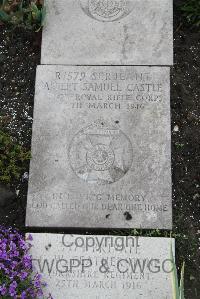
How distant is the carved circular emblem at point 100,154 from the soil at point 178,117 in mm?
467

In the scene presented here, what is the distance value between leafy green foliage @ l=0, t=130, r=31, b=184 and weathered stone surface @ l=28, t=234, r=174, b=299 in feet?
1.94

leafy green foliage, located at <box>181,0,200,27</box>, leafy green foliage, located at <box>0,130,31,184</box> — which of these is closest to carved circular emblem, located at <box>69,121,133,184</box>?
leafy green foliage, located at <box>0,130,31,184</box>

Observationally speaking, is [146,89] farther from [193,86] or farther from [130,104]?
[193,86]

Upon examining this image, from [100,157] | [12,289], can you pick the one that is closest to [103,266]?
[12,289]

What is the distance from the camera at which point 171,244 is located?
3.78m

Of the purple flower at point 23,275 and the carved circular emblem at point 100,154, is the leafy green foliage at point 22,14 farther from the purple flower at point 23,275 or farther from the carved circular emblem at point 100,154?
the purple flower at point 23,275

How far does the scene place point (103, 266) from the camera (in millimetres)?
3838

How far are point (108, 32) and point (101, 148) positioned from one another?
3.49 ft

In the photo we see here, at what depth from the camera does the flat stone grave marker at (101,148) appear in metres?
4.00

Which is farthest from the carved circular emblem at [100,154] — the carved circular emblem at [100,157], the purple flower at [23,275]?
the purple flower at [23,275]

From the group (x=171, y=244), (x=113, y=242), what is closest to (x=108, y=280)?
(x=113, y=242)

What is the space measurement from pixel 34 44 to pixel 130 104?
3.63 ft

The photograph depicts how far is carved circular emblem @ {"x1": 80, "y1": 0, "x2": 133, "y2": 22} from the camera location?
4.58 m

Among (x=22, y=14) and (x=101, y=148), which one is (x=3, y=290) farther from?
(x=22, y=14)
